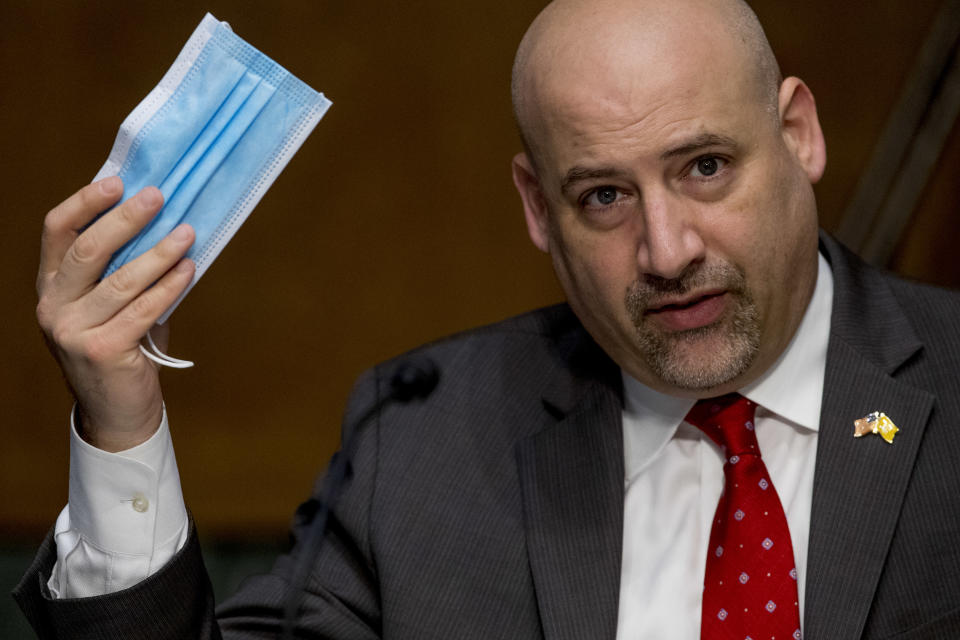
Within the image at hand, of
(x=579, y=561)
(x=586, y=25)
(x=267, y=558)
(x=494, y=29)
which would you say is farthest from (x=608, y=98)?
(x=267, y=558)

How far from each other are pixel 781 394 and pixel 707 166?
0.41 m

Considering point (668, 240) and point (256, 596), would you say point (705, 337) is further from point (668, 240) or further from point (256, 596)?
point (256, 596)

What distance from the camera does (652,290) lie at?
1822 millimetres

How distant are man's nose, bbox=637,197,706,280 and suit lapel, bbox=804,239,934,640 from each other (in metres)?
0.36

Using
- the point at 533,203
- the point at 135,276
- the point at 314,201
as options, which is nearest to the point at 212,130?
the point at 135,276

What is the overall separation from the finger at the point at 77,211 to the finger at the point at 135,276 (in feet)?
0.28

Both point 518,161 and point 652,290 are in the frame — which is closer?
point 652,290

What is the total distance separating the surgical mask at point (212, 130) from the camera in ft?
5.57

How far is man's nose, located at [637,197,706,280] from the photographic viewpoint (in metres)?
1.76

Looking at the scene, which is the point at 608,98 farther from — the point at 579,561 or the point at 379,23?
the point at 379,23

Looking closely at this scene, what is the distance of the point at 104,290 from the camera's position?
1707 millimetres

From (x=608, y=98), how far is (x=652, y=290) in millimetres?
294

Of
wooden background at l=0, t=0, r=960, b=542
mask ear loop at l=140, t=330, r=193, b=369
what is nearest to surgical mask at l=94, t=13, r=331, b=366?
mask ear loop at l=140, t=330, r=193, b=369

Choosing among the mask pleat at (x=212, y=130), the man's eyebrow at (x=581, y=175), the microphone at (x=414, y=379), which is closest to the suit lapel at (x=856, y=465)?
the man's eyebrow at (x=581, y=175)
